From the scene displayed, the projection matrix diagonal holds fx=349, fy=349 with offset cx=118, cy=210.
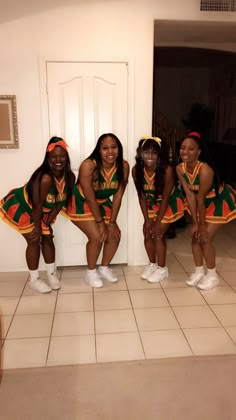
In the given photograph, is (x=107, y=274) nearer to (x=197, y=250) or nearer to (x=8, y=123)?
(x=197, y=250)

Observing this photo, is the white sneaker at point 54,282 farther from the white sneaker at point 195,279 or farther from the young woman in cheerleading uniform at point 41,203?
the white sneaker at point 195,279

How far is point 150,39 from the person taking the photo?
311 cm

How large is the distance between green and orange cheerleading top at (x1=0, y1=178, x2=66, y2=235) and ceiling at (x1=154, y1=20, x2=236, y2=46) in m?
1.83

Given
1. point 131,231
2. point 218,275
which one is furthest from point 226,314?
point 131,231

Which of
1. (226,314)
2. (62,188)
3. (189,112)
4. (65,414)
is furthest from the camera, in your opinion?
(189,112)

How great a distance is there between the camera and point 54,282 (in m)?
3.07

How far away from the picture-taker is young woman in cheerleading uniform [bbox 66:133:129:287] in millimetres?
2863

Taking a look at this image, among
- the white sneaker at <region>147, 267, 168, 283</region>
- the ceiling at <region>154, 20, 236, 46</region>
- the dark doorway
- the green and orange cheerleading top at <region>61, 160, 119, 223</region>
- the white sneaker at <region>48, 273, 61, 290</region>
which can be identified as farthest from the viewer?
the dark doorway

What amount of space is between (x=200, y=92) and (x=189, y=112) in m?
0.52

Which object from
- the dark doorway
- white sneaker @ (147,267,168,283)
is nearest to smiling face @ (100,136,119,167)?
white sneaker @ (147,267,168,283)

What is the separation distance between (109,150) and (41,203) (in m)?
0.69

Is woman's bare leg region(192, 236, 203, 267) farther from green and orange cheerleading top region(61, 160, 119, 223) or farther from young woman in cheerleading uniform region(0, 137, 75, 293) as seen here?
young woman in cheerleading uniform region(0, 137, 75, 293)

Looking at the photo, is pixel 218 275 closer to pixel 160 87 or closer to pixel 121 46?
pixel 121 46

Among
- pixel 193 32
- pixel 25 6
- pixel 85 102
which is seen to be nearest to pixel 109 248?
pixel 85 102
